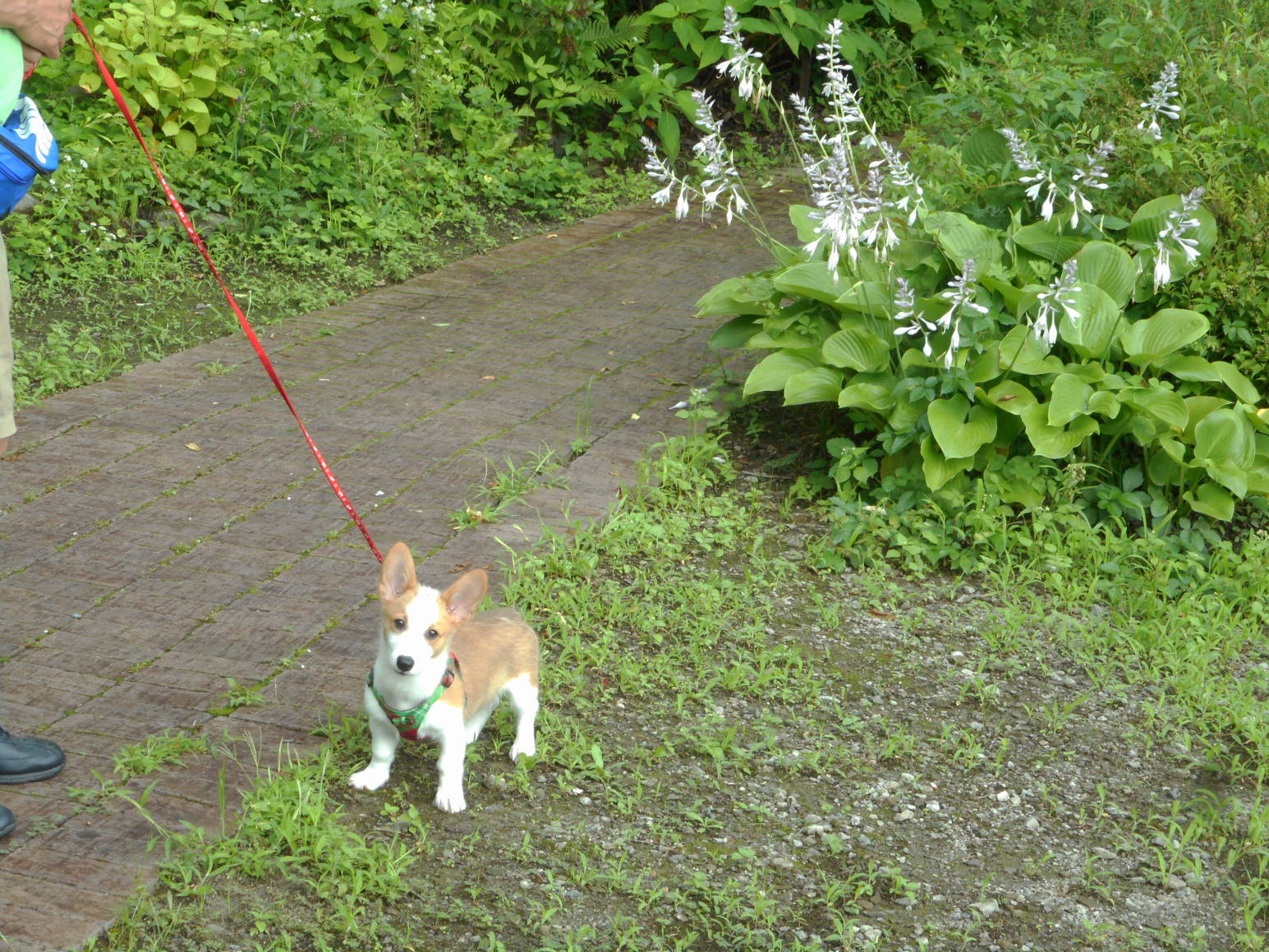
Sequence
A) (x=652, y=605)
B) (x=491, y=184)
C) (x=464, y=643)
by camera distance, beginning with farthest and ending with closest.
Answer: (x=491, y=184) → (x=652, y=605) → (x=464, y=643)

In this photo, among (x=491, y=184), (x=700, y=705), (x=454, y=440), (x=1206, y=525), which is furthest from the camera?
(x=491, y=184)

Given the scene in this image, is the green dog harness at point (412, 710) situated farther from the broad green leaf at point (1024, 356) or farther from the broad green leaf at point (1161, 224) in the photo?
the broad green leaf at point (1161, 224)

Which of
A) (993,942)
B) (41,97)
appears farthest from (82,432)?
(993,942)

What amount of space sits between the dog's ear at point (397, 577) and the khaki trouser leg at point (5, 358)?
0.92 meters

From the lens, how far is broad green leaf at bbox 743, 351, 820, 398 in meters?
5.50

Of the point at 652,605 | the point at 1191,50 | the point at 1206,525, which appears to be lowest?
the point at 1206,525

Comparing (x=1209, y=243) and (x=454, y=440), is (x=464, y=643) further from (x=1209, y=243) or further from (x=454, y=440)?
(x=1209, y=243)

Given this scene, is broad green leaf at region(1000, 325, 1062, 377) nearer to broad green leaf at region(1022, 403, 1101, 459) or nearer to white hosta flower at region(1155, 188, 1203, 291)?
broad green leaf at region(1022, 403, 1101, 459)

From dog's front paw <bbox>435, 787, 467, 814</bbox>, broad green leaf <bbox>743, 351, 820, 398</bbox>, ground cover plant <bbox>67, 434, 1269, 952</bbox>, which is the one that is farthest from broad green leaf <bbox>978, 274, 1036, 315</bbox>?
dog's front paw <bbox>435, 787, 467, 814</bbox>

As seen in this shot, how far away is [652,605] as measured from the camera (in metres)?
4.57

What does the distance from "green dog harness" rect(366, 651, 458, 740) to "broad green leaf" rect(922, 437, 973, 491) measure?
233cm

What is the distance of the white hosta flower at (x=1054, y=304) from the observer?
15.4 feet

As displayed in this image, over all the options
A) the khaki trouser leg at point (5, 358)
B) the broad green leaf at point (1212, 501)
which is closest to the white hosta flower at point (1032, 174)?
the broad green leaf at point (1212, 501)

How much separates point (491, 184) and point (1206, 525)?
18.0ft
